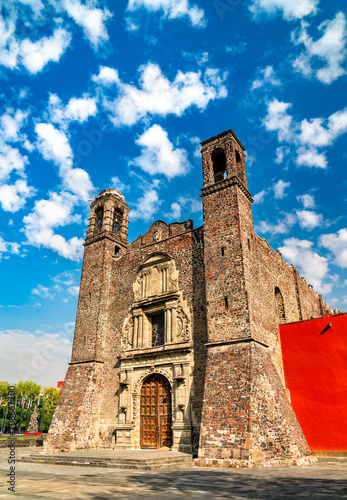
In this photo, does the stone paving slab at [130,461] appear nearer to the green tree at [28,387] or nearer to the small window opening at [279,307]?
the small window opening at [279,307]

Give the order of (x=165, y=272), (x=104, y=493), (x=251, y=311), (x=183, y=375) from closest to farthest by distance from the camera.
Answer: (x=104, y=493)
(x=251, y=311)
(x=183, y=375)
(x=165, y=272)

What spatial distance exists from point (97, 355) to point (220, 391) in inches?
308

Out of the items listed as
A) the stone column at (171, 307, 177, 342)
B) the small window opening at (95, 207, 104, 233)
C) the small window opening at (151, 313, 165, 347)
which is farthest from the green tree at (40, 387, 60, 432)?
the stone column at (171, 307, 177, 342)

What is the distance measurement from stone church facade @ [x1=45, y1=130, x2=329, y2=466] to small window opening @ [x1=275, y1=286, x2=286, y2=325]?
5 cm

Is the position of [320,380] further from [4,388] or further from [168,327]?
[4,388]

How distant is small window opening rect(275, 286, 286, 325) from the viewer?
17.3 metres

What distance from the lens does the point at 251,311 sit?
13031 millimetres

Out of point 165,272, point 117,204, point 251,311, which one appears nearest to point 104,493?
point 251,311

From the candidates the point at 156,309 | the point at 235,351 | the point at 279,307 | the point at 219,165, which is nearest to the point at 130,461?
the point at 235,351

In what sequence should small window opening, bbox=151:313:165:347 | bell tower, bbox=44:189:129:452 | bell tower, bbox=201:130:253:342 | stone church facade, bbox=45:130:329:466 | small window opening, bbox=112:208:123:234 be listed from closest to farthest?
stone church facade, bbox=45:130:329:466
bell tower, bbox=201:130:253:342
bell tower, bbox=44:189:129:452
small window opening, bbox=151:313:165:347
small window opening, bbox=112:208:123:234

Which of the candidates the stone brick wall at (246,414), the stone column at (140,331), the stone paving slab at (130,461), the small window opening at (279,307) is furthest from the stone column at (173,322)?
the small window opening at (279,307)

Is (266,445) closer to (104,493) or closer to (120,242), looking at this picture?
(104,493)

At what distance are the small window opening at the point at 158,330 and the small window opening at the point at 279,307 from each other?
551 cm

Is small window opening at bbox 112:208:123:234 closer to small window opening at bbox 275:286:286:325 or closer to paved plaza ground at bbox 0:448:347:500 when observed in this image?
small window opening at bbox 275:286:286:325
